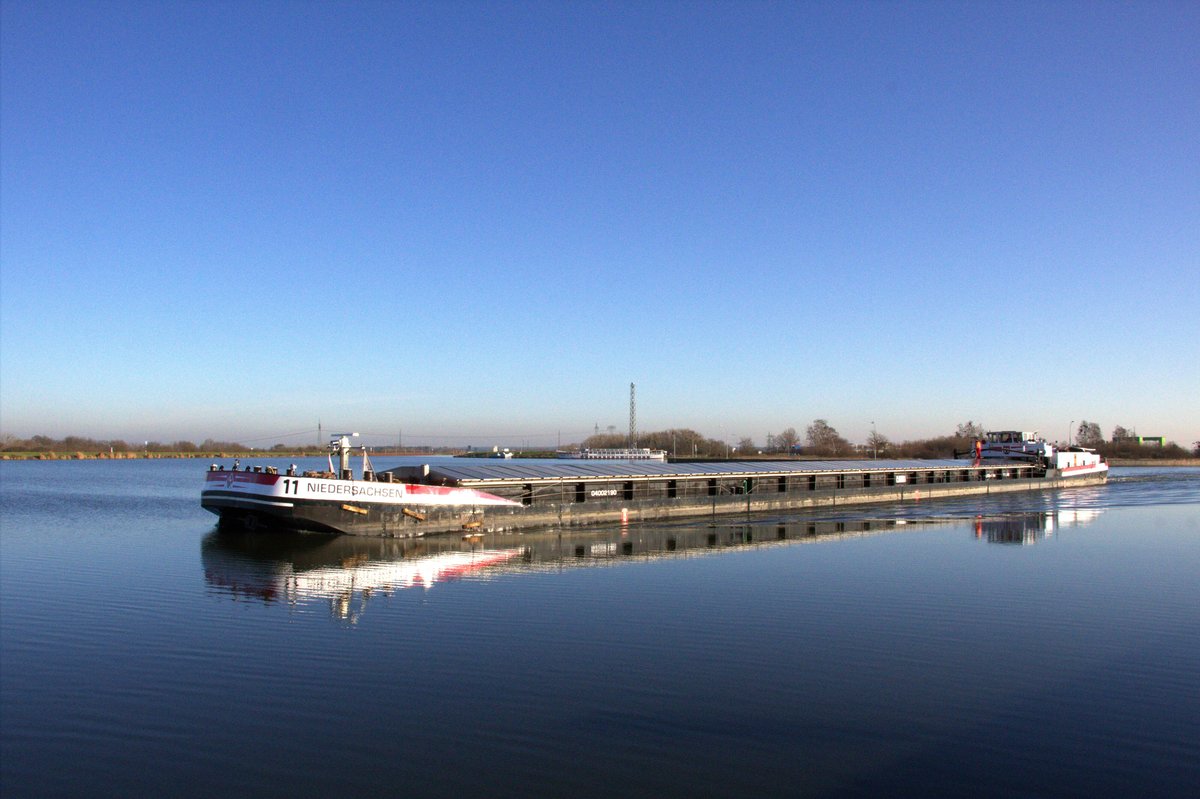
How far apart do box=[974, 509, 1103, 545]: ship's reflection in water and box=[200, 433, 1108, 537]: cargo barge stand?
814cm

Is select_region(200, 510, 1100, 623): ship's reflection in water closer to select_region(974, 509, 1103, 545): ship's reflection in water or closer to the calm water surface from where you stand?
select_region(974, 509, 1103, 545): ship's reflection in water

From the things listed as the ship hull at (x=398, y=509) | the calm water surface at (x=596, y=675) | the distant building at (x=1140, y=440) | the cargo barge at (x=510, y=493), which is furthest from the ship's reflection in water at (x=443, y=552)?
the distant building at (x=1140, y=440)

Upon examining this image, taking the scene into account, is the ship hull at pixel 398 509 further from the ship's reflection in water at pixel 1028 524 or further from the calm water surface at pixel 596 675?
the ship's reflection in water at pixel 1028 524

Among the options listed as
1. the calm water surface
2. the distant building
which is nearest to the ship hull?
the calm water surface

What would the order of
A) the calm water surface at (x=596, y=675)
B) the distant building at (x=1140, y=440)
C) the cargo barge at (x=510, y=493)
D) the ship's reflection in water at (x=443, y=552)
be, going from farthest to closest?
the distant building at (x=1140, y=440), the cargo barge at (x=510, y=493), the ship's reflection in water at (x=443, y=552), the calm water surface at (x=596, y=675)

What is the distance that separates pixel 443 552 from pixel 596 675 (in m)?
13.2

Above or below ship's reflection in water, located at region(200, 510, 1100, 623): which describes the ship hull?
above

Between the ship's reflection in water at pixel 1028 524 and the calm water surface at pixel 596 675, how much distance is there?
19.5 ft

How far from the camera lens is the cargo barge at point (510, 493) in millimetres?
25156

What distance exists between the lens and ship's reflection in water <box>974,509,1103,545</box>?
28844mm

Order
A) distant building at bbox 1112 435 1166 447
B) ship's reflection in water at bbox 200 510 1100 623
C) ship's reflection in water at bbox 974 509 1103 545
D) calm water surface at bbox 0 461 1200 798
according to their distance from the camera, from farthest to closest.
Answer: distant building at bbox 1112 435 1166 447
ship's reflection in water at bbox 974 509 1103 545
ship's reflection in water at bbox 200 510 1100 623
calm water surface at bbox 0 461 1200 798

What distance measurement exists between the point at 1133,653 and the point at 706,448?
147 metres

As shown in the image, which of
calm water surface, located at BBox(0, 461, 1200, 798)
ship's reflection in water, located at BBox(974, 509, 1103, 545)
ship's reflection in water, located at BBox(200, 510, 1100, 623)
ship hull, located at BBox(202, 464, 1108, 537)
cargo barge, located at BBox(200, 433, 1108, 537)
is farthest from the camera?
ship's reflection in water, located at BBox(974, 509, 1103, 545)

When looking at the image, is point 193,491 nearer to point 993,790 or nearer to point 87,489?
point 87,489
